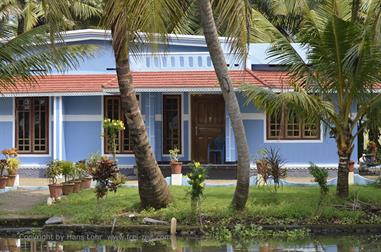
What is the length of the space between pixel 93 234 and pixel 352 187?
704cm

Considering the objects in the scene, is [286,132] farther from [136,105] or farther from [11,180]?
[11,180]

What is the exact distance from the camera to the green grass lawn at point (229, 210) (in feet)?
44.0

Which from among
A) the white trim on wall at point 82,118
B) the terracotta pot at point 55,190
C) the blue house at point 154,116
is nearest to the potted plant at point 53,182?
the terracotta pot at point 55,190

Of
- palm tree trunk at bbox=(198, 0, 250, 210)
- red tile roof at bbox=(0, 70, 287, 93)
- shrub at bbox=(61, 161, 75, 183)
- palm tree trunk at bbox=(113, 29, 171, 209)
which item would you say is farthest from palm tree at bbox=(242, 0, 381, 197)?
shrub at bbox=(61, 161, 75, 183)

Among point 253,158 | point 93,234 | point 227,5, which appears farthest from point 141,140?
point 253,158

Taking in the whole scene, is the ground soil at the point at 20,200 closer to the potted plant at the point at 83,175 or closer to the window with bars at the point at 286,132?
the potted plant at the point at 83,175

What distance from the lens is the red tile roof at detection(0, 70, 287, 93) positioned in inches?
788

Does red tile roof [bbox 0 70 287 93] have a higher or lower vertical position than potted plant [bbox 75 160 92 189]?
higher

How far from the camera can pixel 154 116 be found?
21.2 metres

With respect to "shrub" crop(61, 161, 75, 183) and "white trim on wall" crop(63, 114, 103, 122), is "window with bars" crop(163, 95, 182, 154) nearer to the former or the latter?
"white trim on wall" crop(63, 114, 103, 122)

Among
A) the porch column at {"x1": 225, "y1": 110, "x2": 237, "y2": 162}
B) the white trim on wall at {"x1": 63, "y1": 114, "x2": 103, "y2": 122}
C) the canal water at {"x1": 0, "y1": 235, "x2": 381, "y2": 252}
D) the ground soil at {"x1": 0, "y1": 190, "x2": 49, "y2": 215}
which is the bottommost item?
the canal water at {"x1": 0, "y1": 235, "x2": 381, "y2": 252}

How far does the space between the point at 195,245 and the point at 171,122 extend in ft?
32.8

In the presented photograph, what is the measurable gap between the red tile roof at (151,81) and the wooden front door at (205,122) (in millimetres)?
1053

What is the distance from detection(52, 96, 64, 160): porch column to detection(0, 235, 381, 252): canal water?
879 centimetres
